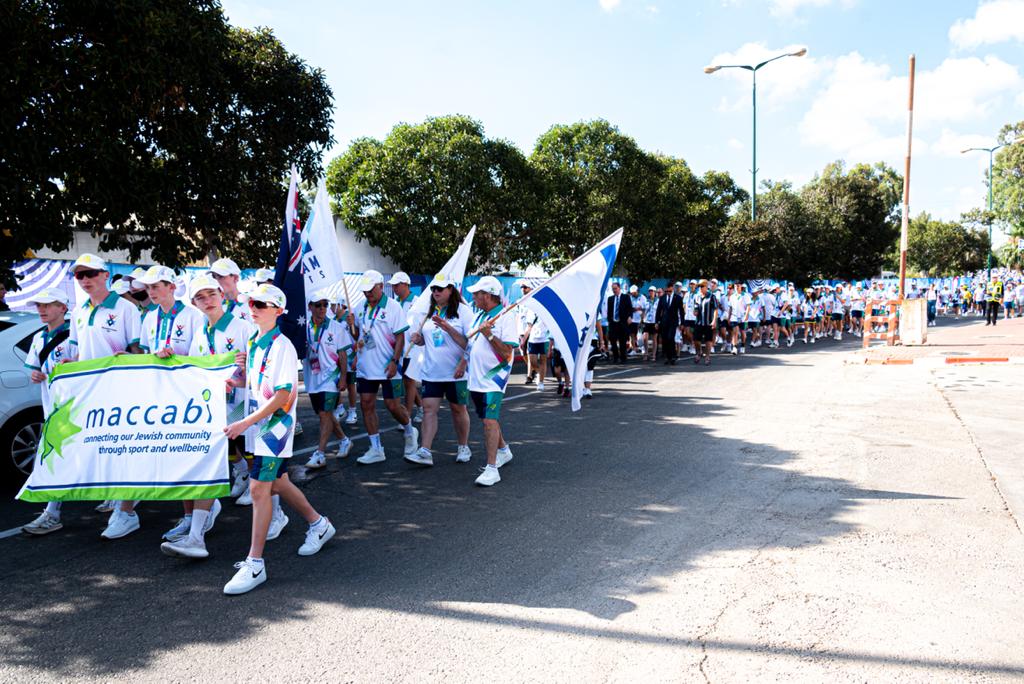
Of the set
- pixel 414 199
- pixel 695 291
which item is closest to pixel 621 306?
pixel 695 291

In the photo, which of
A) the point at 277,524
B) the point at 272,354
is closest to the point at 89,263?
the point at 272,354

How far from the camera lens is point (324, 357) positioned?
7148 mm

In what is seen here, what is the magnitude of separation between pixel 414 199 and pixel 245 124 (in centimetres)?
1240

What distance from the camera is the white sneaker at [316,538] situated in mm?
4930

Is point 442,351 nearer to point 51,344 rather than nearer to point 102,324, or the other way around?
point 102,324

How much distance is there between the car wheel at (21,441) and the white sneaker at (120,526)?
4.98 feet

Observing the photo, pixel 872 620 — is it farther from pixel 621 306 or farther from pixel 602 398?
pixel 621 306

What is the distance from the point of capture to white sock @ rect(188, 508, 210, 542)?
4.95 metres

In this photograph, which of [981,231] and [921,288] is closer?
[921,288]

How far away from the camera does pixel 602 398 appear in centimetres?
1211

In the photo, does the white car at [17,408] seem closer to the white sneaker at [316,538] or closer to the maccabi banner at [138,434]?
the maccabi banner at [138,434]

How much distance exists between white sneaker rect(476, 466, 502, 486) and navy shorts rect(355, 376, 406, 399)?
62.3 inches

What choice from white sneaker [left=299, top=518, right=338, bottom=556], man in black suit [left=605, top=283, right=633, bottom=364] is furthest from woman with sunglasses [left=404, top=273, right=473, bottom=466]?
man in black suit [left=605, top=283, right=633, bottom=364]

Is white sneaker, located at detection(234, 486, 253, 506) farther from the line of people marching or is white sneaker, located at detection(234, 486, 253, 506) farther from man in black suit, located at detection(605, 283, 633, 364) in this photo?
man in black suit, located at detection(605, 283, 633, 364)
